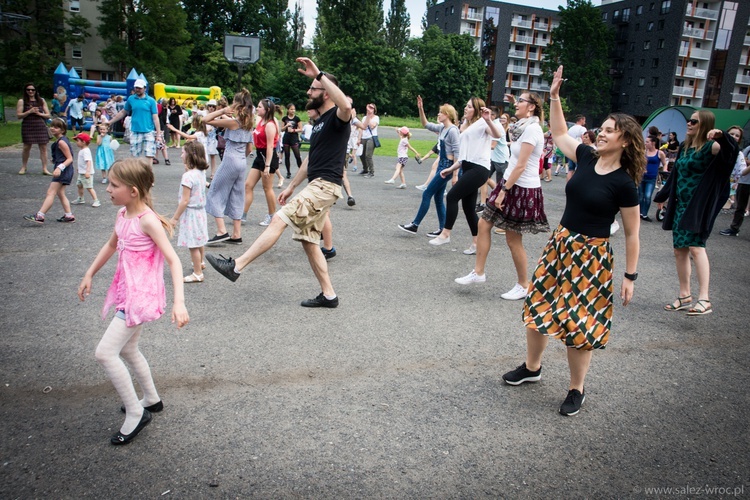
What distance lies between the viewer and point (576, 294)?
134 inches

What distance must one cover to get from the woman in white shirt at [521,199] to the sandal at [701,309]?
177 centimetres

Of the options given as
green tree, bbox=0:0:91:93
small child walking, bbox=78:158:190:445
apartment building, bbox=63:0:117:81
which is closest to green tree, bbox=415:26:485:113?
apartment building, bbox=63:0:117:81

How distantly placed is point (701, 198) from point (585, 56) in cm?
7583

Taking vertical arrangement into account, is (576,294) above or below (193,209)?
above

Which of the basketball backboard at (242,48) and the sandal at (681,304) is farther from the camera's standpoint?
the basketball backboard at (242,48)

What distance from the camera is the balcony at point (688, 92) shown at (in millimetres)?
65688

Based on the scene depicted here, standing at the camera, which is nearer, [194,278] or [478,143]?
[194,278]

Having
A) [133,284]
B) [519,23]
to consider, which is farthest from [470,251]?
[519,23]

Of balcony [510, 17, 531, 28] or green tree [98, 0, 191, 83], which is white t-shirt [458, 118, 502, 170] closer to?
green tree [98, 0, 191, 83]

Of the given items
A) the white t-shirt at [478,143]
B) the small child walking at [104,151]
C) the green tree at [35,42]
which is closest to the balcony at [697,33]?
the green tree at [35,42]

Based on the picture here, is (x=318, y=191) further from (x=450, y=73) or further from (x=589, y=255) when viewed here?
(x=450, y=73)

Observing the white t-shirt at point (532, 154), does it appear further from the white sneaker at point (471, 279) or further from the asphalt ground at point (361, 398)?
the asphalt ground at point (361, 398)

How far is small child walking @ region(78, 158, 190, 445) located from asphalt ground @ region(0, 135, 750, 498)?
287mm

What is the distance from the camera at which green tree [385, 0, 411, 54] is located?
82938 millimetres
